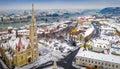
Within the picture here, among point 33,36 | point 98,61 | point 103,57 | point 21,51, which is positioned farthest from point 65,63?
point 21,51

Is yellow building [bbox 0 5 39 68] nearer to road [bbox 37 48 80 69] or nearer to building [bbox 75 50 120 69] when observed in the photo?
road [bbox 37 48 80 69]

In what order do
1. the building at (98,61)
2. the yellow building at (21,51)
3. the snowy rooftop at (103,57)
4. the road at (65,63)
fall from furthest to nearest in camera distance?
Answer: the road at (65,63)
the yellow building at (21,51)
the snowy rooftop at (103,57)
the building at (98,61)

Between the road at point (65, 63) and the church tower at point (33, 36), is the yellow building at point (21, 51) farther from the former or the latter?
the road at point (65, 63)

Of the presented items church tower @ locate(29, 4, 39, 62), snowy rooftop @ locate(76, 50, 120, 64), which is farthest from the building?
church tower @ locate(29, 4, 39, 62)

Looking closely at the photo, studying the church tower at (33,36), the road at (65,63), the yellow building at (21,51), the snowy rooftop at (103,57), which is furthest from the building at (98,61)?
the yellow building at (21,51)

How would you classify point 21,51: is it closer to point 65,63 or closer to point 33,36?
point 33,36

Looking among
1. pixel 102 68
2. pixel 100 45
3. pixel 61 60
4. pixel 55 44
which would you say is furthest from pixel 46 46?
pixel 102 68

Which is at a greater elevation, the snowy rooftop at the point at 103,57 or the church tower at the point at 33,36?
the church tower at the point at 33,36

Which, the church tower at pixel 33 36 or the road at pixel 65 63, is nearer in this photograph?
the road at pixel 65 63
